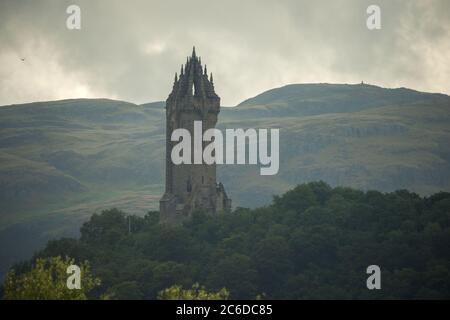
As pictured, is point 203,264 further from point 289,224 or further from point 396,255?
point 396,255

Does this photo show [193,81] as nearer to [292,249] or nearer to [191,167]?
[191,167]

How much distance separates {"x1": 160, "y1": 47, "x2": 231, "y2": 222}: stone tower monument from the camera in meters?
166

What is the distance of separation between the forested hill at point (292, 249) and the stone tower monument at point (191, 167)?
4346 mm

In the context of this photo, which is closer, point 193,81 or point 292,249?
point 292,249

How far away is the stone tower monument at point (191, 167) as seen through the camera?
16638cm

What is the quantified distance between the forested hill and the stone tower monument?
435cm

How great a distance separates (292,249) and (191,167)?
1068 inches

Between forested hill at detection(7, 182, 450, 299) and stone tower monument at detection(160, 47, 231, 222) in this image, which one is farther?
Answer: stone tower monument at detection(160, 47, 231, 222)

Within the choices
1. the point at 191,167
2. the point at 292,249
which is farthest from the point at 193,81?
the point at 292,249

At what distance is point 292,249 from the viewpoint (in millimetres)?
146250
